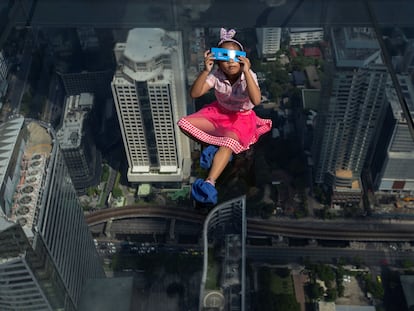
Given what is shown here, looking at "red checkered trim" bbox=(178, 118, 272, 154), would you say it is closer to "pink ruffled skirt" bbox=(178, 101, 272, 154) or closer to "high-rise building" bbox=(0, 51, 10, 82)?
"pink ruffled skirt" bbox=(178, 101, 272, 154)

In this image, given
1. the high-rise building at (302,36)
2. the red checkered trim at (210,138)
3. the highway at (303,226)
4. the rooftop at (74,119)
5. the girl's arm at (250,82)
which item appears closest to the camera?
the girl's arm at (250,82)

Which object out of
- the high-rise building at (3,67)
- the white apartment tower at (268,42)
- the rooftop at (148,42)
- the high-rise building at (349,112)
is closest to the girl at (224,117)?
the rooftop at (148,42)

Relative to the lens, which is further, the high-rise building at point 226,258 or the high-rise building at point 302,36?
the high-rise building at point 302,36

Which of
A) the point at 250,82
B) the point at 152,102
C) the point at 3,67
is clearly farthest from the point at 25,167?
the point at 3,67

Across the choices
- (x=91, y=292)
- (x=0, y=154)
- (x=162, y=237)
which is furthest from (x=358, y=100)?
(x=0, y=154)

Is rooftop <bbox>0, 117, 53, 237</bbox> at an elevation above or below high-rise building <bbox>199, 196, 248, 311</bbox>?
above

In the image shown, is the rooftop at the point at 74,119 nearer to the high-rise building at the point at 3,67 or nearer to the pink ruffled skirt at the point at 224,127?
the high-rise building at the point at 3,67

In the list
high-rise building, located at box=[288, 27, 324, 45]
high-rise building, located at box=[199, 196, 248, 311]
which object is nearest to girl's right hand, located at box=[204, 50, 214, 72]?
high-rise building, located at box=[199, 196, 248, 311]

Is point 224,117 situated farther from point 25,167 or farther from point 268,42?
point 268,42
